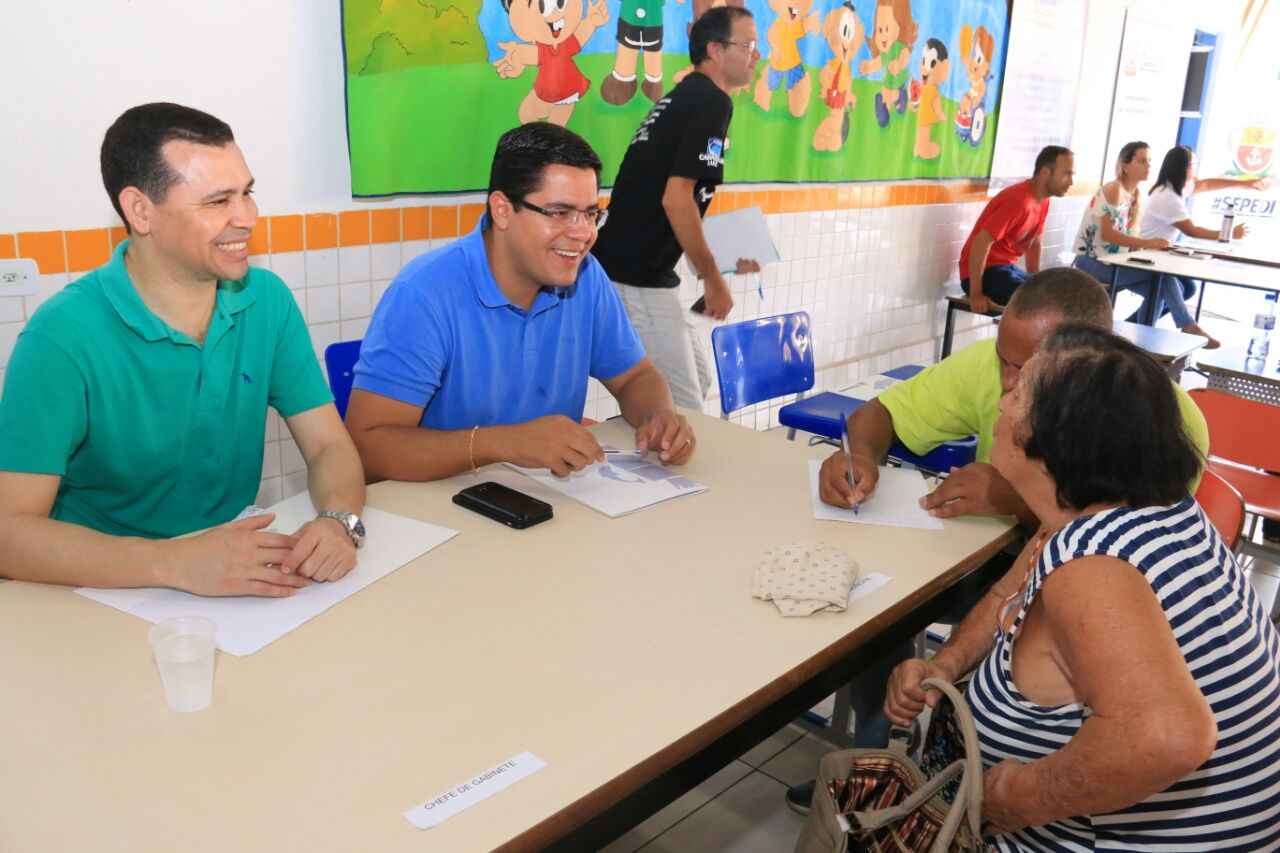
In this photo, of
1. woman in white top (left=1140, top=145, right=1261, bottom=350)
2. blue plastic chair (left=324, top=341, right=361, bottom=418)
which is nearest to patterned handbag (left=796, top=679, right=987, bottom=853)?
blue plastic chair (left=324, top=341, right=361, bottom=418)

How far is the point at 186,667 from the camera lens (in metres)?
1.19

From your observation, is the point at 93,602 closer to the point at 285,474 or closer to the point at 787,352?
the point at 285,474

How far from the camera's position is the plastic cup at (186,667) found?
1.18m

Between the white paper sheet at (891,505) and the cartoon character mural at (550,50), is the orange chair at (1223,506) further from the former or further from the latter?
the cartoon character mural at (550,50)

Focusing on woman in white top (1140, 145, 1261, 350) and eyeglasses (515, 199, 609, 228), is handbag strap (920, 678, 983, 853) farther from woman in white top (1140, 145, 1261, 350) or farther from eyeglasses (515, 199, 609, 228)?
woman in white top (1140, 145, 1261, 350)

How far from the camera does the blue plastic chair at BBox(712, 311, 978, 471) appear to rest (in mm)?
3385

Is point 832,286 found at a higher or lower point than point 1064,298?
lower

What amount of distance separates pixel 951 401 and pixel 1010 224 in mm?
3882

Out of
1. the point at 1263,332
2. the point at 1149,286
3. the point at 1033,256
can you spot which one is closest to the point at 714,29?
the point at 1033,256

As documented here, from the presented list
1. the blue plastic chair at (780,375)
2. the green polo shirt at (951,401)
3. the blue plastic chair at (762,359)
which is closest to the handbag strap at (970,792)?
the green polo shirt at (951,401)

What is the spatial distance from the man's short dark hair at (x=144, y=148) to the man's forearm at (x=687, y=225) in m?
1.94

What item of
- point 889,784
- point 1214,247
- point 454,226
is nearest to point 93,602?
point 889,784

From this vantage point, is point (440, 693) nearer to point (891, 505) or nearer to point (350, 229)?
point (891, 505)

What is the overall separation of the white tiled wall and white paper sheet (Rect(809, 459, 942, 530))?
171cm
